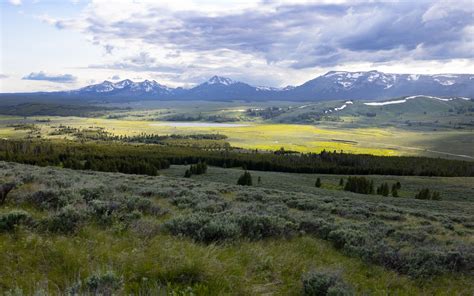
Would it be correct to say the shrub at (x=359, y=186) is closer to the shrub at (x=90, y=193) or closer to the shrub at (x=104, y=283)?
the shrub at (x=90, y=193)

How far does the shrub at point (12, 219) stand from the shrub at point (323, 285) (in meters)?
5.91

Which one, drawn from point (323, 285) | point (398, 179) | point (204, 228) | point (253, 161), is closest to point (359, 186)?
point (398, 179)

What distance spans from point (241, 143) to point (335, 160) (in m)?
83.3

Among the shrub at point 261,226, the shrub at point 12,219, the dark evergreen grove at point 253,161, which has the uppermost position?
the shrub at point 12,219

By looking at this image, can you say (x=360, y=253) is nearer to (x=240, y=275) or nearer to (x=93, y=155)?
(x=240, y=275)

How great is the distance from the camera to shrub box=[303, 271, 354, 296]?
585cm

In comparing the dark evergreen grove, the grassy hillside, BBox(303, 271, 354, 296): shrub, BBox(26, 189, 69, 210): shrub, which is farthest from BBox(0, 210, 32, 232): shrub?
the dark evergreen grove

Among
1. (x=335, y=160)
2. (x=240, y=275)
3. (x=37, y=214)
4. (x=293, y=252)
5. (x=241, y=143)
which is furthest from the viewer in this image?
(x=241, y=143)

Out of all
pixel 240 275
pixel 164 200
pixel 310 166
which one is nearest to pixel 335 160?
pixel 310 166

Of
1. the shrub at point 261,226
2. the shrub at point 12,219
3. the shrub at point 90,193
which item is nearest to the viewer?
the shrub at point 12,219

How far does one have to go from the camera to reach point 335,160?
4747 inches

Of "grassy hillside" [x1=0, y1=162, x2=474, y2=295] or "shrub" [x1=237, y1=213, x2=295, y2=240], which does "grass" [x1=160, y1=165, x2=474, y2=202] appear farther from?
"grassy hillside" [x1=0, y1=162, x2=474, y2=295]

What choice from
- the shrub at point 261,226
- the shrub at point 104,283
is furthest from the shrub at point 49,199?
the shrub at point 104,283

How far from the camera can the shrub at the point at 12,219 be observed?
7361 millimetres
